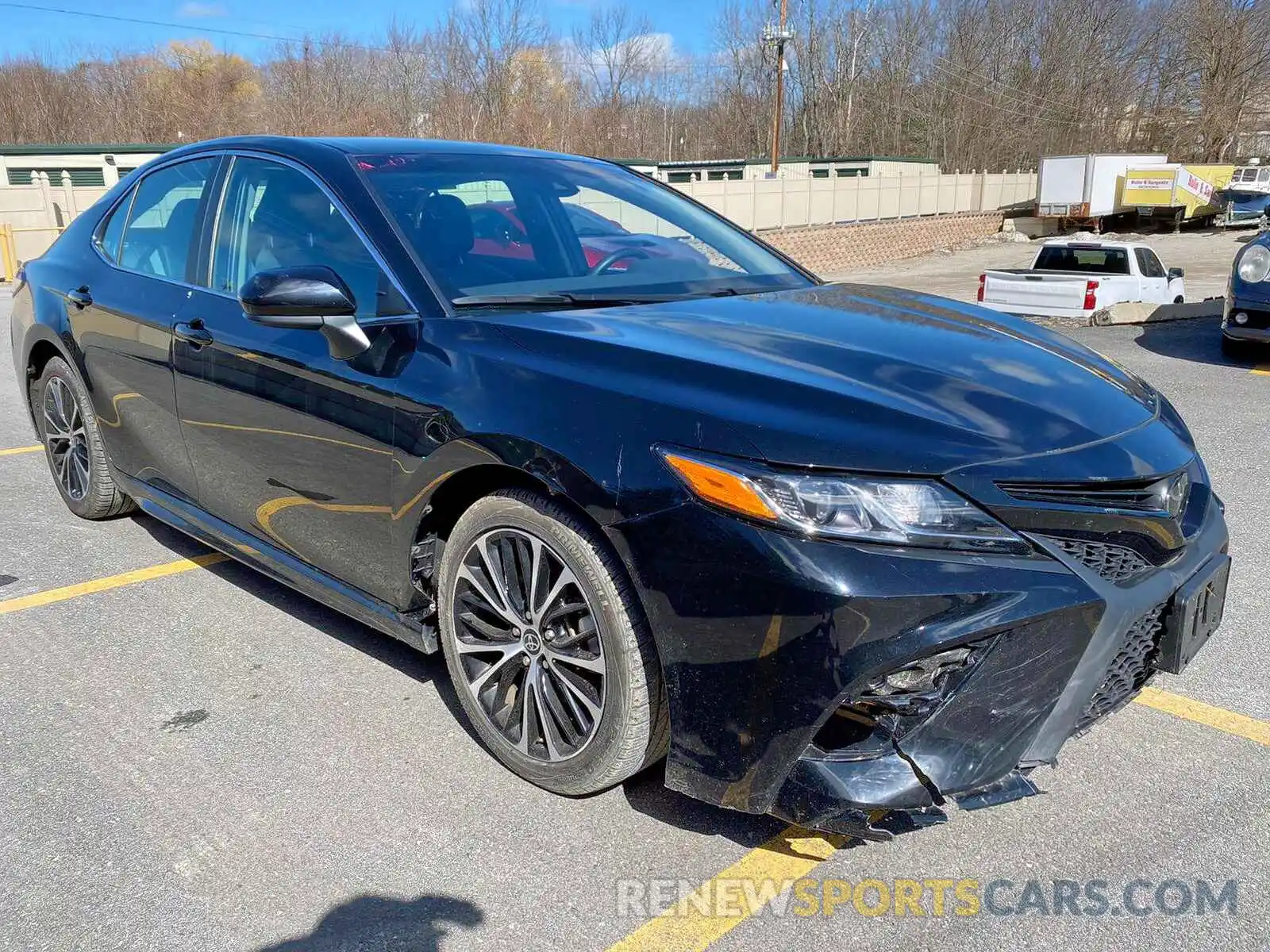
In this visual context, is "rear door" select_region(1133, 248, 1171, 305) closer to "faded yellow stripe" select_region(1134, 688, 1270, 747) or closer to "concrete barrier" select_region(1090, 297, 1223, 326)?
"concrete barrier" select_region(1090, 297, 1223, 326)

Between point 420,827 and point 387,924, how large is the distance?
1.18 feet

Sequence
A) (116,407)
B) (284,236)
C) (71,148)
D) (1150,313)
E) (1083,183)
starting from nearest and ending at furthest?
(284,236), (116,407), (1150,313), (71,148), (1083,183)

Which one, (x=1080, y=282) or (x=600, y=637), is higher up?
(x=600, y=637)

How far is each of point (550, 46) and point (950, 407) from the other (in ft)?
190

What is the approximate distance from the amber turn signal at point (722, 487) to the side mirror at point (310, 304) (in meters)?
1.12

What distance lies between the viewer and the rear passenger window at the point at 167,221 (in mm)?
3732

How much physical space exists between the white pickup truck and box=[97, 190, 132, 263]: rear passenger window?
10775 mm

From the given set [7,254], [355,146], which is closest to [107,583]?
[355,146]

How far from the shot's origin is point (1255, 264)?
8.38 meters

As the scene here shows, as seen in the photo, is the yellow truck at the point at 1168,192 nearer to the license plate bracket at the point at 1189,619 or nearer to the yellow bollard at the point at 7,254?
the yellow bollard at the point at 7,254

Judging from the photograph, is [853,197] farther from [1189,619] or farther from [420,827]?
[420,827]

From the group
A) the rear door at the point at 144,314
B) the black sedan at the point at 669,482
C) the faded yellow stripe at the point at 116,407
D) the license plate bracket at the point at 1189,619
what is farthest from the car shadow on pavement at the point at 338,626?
the license plate bracket at the point at 1189,619

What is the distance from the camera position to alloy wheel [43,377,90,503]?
4.67 m

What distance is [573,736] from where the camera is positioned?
8.50ft
